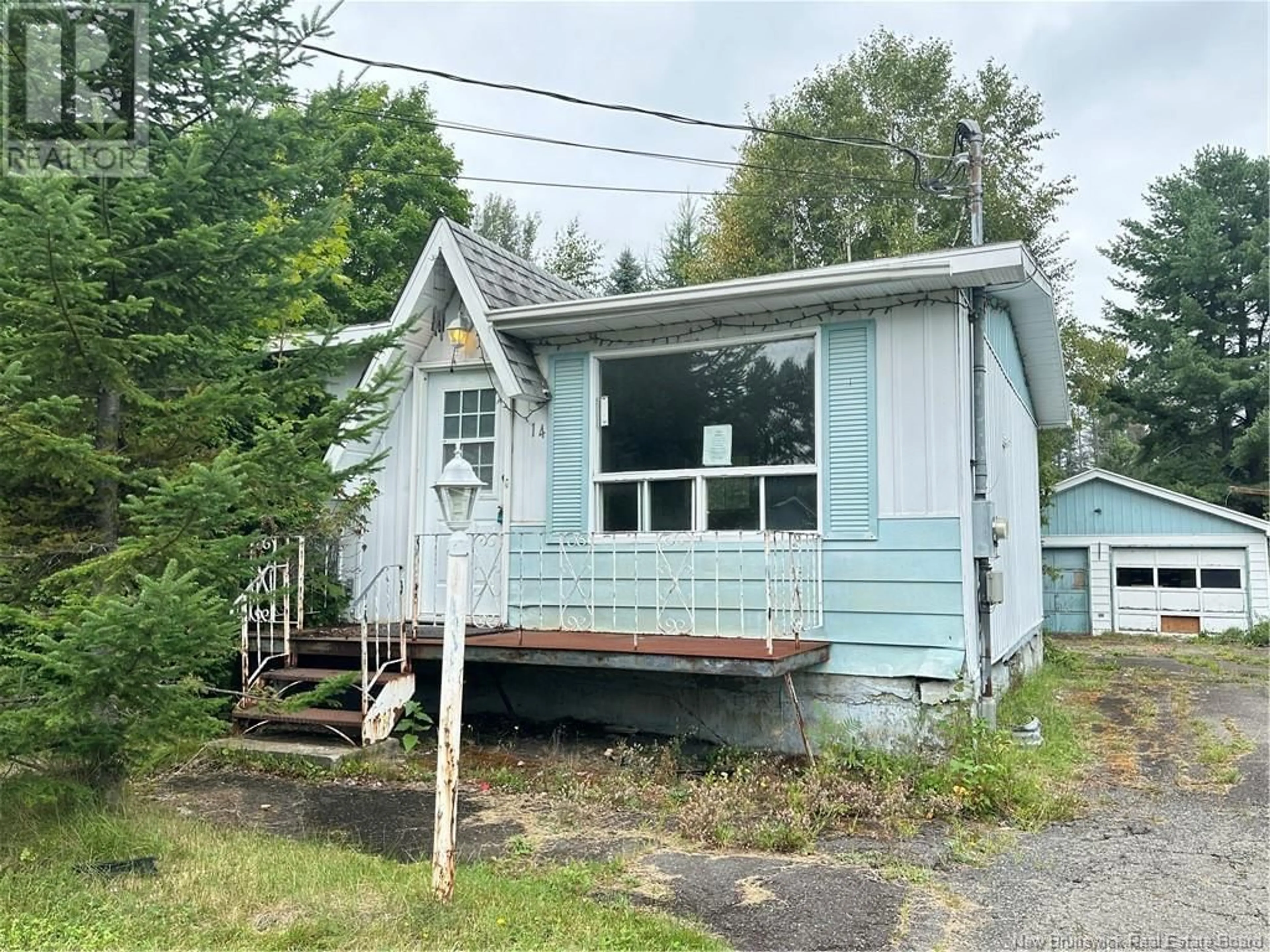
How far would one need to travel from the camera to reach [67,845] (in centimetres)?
401

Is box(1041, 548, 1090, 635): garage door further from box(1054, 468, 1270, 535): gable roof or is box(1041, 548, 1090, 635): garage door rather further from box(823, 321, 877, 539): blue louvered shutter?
box(823, 321, 877, 539): blue louvered shutter

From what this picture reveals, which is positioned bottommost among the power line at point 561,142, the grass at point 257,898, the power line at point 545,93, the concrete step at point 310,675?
the grass at point 257,898

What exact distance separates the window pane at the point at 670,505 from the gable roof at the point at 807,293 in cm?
136

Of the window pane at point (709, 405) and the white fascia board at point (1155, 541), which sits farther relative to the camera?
the white fascia board at point (1155, 541)

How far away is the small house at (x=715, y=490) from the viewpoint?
636cm

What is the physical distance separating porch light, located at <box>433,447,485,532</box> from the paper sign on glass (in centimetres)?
366

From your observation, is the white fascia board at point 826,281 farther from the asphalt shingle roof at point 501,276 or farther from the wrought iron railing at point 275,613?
the wrought iron railing at point 275,613

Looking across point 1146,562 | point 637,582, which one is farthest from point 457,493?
point 1146,562

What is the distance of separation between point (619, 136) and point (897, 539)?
782 cm

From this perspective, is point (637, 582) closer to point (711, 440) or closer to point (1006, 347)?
point (711, 440)

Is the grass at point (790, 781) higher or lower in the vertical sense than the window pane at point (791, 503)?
lower

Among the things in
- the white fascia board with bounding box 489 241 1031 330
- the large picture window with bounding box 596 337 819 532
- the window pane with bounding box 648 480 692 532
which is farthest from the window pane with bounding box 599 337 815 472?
the white fascia board with bounding box 489 241 1031 330

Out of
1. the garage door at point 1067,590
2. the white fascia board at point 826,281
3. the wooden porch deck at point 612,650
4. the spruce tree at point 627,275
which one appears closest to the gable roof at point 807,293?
the white fascia board at point 826,281

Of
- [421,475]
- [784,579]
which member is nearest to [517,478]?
[421,475]
